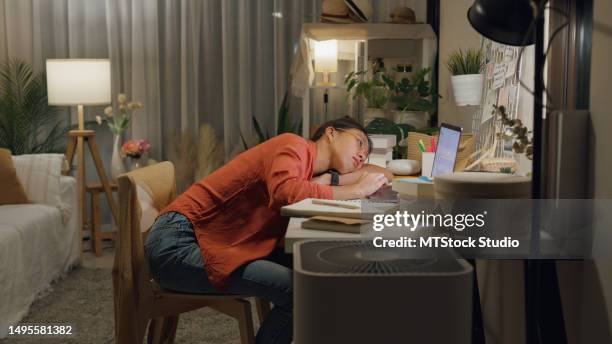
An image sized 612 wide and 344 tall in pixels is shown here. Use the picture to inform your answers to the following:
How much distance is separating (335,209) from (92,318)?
5.97 ft

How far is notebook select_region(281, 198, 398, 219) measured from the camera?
6.93 ft

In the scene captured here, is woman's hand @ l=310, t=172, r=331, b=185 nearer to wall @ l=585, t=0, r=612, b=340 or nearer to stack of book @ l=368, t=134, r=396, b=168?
stack of book @ l=368, t=134, r=396, b=168

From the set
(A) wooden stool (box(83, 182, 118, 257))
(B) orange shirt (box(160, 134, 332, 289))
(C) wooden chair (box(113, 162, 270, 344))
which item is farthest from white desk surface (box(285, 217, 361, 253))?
(A) wooden stool (box(83, 182, 118, 257))

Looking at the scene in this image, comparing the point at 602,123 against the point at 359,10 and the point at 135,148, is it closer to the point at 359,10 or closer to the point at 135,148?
the point at 359,10

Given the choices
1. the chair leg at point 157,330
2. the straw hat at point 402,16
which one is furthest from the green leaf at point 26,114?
the chair leg at point 157,330

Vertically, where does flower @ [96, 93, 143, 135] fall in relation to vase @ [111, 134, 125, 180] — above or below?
above

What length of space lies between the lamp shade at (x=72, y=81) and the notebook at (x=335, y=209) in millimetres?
2844

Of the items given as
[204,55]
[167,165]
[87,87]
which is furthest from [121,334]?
[204,55]

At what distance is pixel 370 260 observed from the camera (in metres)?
1.62

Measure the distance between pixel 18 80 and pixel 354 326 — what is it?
447 centimetres

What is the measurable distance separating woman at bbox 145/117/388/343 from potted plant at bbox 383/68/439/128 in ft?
4.04

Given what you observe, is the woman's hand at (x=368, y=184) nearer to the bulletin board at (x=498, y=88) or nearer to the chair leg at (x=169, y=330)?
the bulletin board at (x=498, y=88)

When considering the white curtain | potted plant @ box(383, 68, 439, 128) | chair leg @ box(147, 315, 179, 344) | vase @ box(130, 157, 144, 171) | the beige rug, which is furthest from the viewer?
the white curtain

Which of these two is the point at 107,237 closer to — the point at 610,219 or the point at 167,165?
the point at 167,165
